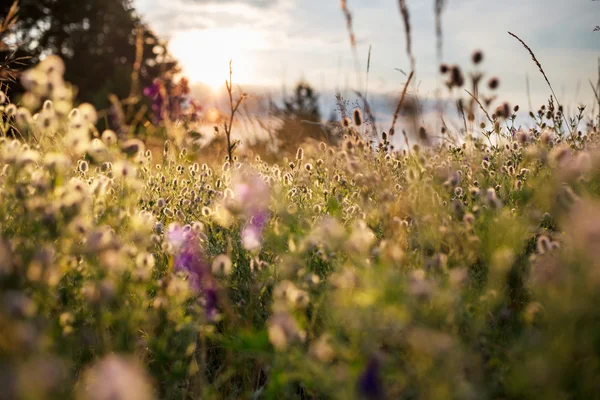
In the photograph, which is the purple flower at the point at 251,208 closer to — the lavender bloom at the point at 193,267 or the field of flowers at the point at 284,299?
the field of flowers at the point at 284,299

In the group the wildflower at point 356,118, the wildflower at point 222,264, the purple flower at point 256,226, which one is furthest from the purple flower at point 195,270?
the wildflower at point 356,118

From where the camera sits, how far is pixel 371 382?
1063mm

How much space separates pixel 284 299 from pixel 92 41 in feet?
74.9

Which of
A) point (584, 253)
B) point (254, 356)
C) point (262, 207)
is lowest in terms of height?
point (254, 356)

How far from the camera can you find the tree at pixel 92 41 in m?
19.4

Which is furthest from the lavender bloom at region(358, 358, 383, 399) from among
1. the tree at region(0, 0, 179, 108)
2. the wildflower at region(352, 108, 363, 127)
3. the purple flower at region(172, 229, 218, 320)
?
the tree at region(0, 0, 179, 108)

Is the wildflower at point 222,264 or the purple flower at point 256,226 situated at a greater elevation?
the wildflower at point 222,264

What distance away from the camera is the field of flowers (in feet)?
3.78

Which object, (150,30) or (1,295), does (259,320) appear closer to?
(1,295)

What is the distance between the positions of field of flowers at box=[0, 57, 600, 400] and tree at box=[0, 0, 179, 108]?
17.8 m

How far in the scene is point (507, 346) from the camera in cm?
154

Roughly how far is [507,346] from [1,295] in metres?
1.43

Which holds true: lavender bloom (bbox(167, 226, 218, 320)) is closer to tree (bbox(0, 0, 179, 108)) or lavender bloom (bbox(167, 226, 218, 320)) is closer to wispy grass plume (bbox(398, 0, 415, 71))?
wispy grass plume (bbox(398, 0, 415, 71))

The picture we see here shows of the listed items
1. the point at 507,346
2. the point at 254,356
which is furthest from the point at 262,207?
the point at 507,346
